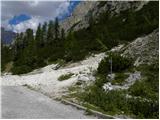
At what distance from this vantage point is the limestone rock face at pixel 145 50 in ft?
113

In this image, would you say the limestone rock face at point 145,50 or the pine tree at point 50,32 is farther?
the pine tree at point 50,32

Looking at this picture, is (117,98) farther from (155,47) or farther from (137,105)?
(155,47)

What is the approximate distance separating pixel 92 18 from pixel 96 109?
11681cm

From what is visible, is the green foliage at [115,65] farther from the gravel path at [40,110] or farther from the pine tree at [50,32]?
the pine tree at [50,32]

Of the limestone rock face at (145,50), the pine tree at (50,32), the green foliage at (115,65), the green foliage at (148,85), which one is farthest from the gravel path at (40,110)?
the pine tree at (50,32)

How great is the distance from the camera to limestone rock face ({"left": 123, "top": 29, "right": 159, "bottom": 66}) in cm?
3441

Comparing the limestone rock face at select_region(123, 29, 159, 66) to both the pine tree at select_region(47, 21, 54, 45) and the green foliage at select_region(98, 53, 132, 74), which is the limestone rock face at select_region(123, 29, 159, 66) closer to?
the green foliage at select_region(98, 53, 132, 74)

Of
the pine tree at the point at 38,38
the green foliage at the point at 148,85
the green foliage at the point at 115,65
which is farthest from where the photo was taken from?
the pine tree at the point at 38,38

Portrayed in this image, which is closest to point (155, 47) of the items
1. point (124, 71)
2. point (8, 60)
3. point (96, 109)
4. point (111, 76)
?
point (124, 71)

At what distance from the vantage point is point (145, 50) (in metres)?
37.1

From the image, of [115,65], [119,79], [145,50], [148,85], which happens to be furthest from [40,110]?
[145,50]

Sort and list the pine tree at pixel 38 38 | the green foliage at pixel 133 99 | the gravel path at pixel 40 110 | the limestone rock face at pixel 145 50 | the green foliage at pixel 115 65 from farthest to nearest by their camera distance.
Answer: the pine tree at pixel 38 38 < the limestone rock face at pixel 145 50 < the green foliage at pixel 115 65 < the green foliage at pixel 133 99 < the gravel path at pixel 40 110

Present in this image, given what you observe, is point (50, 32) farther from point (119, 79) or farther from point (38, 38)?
point (119, 79)

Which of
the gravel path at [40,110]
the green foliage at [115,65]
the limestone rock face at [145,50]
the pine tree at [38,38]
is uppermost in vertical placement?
the pine tree at [38,38]
